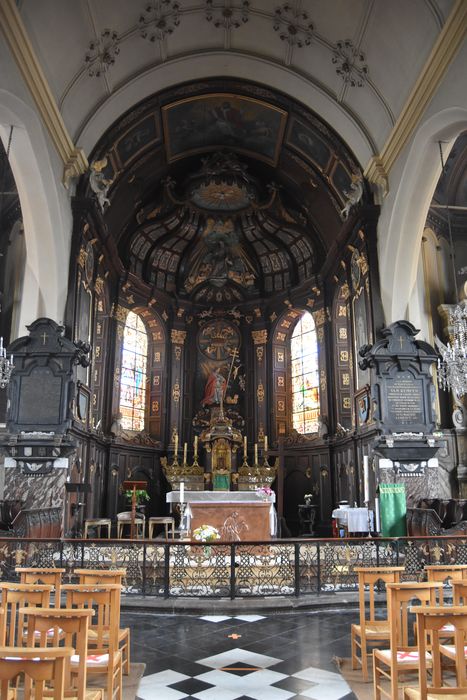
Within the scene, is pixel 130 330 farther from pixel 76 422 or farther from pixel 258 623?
pixel 258 623

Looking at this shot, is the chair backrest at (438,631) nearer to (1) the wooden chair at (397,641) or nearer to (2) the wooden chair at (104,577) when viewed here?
(1) the wooden chair at (397,641)

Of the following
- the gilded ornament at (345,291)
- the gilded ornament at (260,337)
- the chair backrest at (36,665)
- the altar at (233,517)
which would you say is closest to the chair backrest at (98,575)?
the chair backrest at (36,665)

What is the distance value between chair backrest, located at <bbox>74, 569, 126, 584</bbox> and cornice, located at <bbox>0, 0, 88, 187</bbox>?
8566 mm

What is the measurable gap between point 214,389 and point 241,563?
1208 cm

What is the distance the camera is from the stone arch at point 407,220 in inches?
476

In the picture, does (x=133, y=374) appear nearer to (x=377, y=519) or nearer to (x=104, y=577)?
(x=377, y=519)

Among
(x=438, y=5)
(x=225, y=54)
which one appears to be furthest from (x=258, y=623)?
(x=225, y=54)

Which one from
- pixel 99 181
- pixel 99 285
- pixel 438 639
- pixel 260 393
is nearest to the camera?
pixel 438 639

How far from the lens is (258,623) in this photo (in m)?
6.78

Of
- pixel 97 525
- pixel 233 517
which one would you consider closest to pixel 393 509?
pixel 233 517

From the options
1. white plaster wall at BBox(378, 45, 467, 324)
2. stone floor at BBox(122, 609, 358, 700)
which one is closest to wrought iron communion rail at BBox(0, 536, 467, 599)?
stone floor at BBox(122, 609, 358, 700)

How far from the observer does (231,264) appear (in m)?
21.3

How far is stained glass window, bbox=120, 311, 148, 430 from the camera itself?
754 inches

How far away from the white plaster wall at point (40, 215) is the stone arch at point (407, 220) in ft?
24.9
